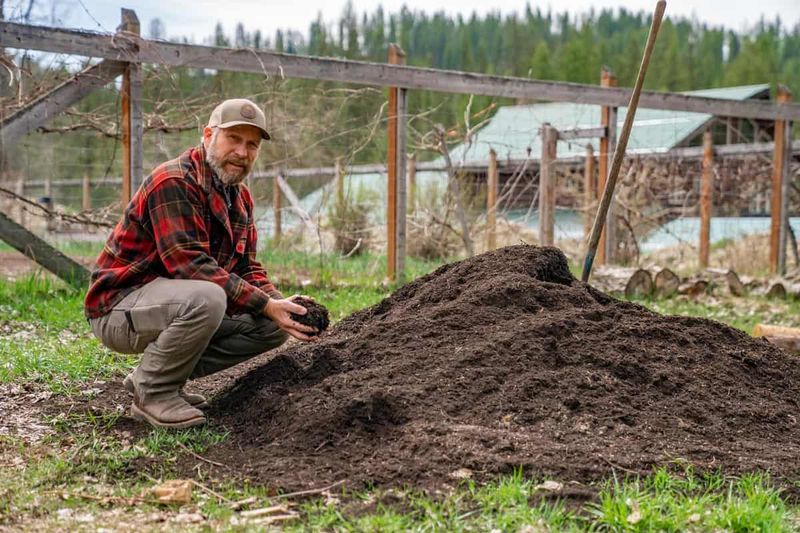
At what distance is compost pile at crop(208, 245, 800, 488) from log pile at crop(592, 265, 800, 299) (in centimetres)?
488

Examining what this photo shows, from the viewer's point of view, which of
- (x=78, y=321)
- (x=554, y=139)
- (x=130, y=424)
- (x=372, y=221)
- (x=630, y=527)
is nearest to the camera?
(x=630, y=527)

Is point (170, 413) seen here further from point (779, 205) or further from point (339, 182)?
point (779, 205)

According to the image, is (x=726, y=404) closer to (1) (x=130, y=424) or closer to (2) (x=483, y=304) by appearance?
(2) (x=483, y=304)

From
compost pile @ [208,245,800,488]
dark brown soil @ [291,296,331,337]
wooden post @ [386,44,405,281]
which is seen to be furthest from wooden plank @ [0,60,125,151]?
dark brown soil @ [291,296,331,337]

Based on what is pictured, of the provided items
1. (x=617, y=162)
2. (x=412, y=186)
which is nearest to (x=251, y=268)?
(x=617, y=162)

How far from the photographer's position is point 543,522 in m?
2.91

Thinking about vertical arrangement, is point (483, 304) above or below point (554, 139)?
below

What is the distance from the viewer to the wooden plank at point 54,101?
7637mm

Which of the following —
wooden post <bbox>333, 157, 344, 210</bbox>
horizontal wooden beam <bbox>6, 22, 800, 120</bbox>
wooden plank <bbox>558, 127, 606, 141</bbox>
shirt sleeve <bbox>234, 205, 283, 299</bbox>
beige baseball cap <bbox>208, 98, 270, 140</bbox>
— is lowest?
shirt sleeve <bbox>234, 205, 283, 299</bbox>

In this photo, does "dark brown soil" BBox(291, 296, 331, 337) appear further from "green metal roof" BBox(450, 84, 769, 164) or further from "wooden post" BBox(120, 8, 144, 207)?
"green metal roof" BBox(450, 84, 769, 164)

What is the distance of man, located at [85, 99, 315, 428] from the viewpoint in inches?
159

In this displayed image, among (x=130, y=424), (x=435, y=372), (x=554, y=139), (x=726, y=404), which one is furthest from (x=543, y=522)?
(x=554, y=139)

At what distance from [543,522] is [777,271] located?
10610 millimetres

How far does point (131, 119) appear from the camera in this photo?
7.93 metres
